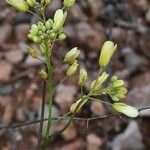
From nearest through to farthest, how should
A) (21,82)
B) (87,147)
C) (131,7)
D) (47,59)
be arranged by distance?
1. (47,59)
2. (87,147)
3. (21,82)
4. (131,7)

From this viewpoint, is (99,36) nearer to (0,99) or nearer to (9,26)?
(9,26)

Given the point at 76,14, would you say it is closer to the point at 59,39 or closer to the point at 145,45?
the point at 145,45

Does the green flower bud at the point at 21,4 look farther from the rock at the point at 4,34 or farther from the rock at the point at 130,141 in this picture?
the rock at the point at 4,34

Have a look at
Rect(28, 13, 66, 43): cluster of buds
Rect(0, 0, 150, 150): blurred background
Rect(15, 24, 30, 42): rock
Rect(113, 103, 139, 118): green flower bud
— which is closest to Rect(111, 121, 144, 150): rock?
Rect(0, 0, 150, 150): blurred background

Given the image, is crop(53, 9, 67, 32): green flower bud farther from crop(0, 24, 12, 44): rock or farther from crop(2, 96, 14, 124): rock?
crop(0, 24, 12, 44): rock

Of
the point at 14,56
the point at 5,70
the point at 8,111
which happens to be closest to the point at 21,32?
the point at 14,56

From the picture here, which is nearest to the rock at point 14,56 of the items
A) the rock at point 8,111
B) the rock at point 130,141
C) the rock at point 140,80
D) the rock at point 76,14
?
the rock at point 8,111

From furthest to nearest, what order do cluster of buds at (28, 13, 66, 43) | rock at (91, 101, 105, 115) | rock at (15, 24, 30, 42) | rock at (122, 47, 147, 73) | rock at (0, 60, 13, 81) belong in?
rock at (15, 24, 30, 42) → rock at (122, 47, 147, 73) → rock at (0, 60, 13, 81) → rock at (91, 101, 105, 115) → cluster of buds at (28, 13, 66, 43)

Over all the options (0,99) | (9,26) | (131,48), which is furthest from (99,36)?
(0,99)
